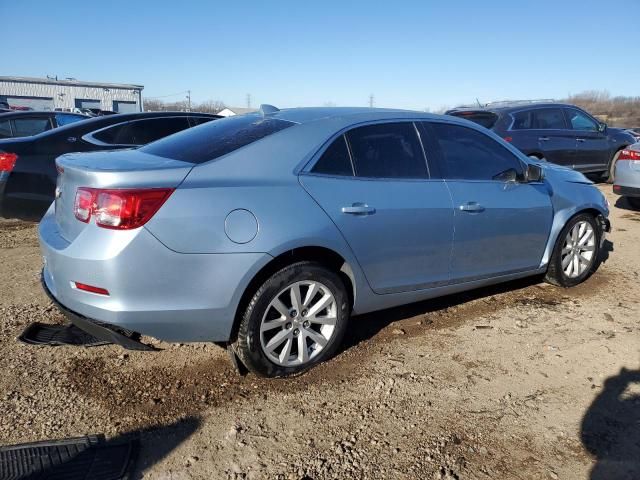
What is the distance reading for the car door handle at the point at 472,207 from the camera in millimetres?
3770

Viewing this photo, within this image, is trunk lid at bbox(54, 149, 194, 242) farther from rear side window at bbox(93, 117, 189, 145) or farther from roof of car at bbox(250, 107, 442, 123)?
rear side window at bbox(93, 117, 189, 145)

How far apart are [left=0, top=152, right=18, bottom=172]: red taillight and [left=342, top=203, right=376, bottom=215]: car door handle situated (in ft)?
13.8

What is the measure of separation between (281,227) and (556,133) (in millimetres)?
8398

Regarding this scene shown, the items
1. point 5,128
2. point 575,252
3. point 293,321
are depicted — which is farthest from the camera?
point 5,128

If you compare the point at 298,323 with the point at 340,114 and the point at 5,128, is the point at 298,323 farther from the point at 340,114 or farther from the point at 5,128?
the point at 5,128

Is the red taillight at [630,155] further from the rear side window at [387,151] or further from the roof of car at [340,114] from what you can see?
the rear side window at [387,151]

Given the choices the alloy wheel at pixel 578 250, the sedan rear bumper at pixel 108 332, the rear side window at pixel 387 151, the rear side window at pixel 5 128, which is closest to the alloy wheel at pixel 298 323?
the sedan rear bumper at pixel 108 332

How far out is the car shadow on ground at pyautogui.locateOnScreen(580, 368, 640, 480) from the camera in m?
2.45

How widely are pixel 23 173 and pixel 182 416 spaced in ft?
13.4

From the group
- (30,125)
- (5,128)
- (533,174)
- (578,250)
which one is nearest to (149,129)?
(30,125)

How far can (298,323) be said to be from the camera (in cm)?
311

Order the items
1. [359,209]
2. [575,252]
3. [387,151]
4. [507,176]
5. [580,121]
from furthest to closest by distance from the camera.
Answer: [580,121] → [575,252] → [507,176] → [387,151] → [359,209]

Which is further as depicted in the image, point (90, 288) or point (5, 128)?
point (5, 128)

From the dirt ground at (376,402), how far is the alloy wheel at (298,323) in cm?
17
